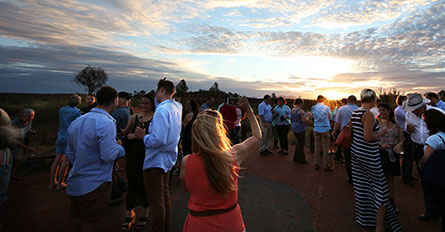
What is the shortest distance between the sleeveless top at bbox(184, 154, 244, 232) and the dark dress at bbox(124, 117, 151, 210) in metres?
1.99

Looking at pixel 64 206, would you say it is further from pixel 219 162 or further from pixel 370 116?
pixel 370 116

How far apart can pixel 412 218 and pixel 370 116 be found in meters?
2.29

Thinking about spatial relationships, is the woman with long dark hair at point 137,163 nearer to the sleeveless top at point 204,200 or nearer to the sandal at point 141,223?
the sandal at point 141,223

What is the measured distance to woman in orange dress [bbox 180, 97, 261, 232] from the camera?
1612 millimetres

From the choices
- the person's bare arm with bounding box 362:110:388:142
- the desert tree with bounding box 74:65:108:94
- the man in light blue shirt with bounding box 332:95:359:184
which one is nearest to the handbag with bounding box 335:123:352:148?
the person's bare arm with bounding box 362:110:388:142

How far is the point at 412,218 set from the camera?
12.7 feet

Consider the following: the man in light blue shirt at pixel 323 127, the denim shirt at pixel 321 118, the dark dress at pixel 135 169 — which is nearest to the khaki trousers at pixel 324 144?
the man in light blue shirt at pixel 323 127

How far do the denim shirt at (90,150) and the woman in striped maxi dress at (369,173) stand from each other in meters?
3.64

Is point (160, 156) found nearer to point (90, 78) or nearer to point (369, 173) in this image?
point (369, 173)

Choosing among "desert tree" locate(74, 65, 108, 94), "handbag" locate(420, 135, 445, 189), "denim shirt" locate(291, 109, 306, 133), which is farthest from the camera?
"desert tree" locate(74, 65, 108, 94)

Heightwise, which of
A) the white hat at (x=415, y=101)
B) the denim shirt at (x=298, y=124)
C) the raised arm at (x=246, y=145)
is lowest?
the denim shirt at (x=298, y=124)

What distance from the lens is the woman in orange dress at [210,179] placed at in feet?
5.29

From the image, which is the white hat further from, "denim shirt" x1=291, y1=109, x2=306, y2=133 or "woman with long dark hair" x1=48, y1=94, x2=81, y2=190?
"woman with long dark hair" x1=48, y1=94, x2=81, y2=190

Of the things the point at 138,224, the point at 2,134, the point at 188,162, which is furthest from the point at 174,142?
the point at 2,134
